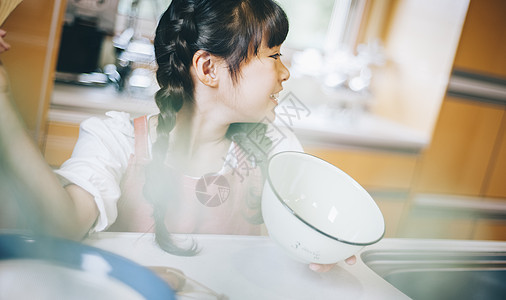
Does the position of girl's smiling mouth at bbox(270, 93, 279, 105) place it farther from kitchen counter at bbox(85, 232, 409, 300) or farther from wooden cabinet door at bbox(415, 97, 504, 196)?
wooden cabinet door at bbox(415, 97, 504, 196)

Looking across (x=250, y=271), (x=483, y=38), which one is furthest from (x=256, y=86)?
(x=483, y=38)

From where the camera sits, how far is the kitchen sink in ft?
1.74

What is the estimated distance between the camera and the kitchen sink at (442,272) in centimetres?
53

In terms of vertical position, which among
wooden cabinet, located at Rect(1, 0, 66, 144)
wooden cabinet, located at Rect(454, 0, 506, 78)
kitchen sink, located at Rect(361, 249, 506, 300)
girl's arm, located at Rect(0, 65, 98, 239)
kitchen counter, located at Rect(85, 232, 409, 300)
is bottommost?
kitchen sink, located at Rect(361, 249, 506, 300)

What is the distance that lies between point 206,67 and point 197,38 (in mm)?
32

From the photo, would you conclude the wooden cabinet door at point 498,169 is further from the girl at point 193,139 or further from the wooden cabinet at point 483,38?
the girl at point 193,139

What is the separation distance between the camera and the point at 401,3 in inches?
41.5

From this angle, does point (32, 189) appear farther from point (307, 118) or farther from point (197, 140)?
point (307, 118)

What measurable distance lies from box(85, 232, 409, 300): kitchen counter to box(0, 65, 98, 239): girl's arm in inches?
1.1

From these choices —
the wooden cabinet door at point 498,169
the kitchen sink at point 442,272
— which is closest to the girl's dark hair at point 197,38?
the kitchen sink at point 442,272

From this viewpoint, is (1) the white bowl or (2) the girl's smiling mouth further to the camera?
(2) the girl's smiling mouth

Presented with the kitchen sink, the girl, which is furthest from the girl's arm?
the kitchen sink

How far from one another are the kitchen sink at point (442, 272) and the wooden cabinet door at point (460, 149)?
74 cm

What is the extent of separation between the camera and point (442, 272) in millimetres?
587
